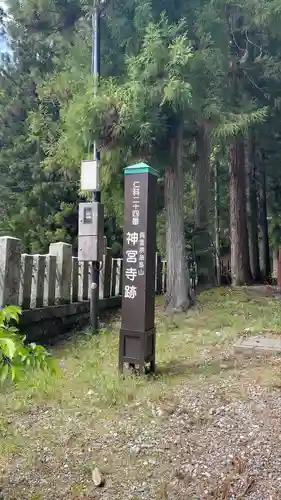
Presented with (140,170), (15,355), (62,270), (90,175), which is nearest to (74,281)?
(62,270)

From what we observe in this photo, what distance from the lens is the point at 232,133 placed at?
5992 millimetres

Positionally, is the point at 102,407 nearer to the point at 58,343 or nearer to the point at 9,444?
the point at 9,444

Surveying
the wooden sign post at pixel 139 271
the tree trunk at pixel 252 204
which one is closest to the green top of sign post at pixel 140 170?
the wooden sign post at pixel 139 271

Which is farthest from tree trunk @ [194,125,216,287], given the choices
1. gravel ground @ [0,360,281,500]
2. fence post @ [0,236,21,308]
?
gravel ground @ [0,360,281,500]

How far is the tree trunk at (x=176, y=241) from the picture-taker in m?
6.97

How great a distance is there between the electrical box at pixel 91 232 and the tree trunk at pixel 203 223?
3533 mm

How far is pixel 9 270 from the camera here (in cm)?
542

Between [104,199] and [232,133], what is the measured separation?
111 inches

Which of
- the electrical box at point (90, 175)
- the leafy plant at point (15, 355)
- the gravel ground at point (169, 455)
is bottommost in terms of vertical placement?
the gravel ground at point (169, 455)

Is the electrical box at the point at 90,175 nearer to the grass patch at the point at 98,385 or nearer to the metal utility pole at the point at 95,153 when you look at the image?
the metal utility pole at the point at 95,153

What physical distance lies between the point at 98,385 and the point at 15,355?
2.44 m

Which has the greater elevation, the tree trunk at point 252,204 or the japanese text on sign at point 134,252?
the tree trunk at point 252,204

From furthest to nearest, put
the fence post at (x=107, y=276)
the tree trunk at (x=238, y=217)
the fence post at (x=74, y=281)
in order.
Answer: the tree trunk at (x=238, y=217), the fence post at (x=107, y=276), the fence post at (x=74, y=281)

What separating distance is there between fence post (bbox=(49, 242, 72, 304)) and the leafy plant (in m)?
4.96
